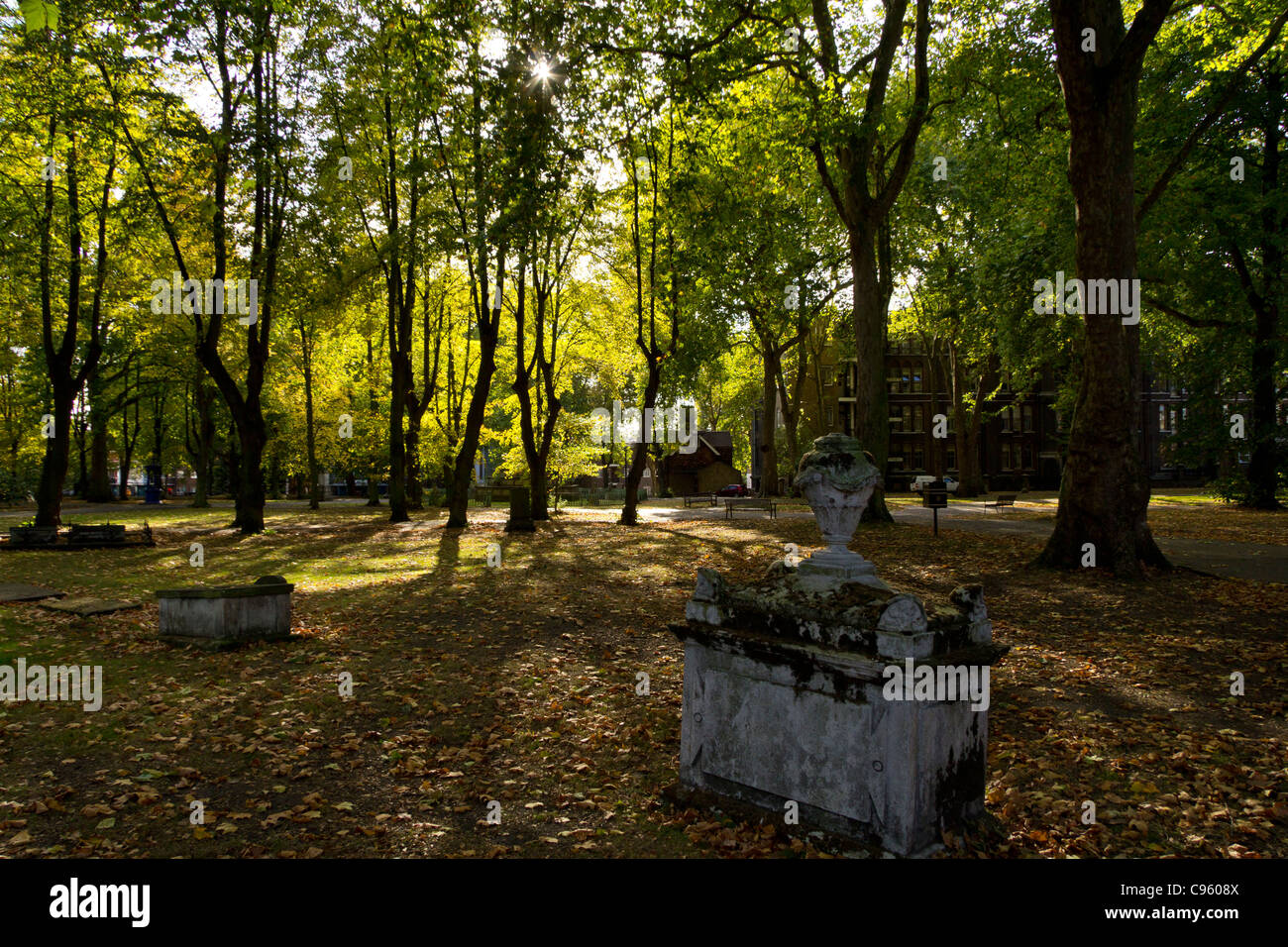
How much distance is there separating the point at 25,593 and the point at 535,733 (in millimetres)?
10363

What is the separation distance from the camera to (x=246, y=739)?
223 inches

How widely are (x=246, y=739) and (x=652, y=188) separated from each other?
22878 mm

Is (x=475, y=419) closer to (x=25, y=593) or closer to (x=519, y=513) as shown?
(x=519, y=513)

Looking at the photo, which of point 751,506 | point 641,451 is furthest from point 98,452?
point 751,506

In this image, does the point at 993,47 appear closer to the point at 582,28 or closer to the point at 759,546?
the point at 582,28

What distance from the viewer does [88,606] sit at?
10195 millimetres

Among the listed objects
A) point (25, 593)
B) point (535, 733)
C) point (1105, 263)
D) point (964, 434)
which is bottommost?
point (535, 733)

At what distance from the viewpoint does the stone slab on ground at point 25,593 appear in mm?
10919

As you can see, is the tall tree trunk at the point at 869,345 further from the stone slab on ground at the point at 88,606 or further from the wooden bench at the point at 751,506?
the stone slab on ground at the point at 88,606

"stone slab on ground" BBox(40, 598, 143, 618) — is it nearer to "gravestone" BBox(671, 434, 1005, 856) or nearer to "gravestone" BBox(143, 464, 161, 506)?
"gravestone" BBox(671, 434, 1005, 856)

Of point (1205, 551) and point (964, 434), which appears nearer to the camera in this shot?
point (1205, 551)

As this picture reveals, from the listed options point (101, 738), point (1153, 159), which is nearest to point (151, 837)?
point (101, 738)

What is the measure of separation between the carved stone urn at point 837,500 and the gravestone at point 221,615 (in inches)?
289

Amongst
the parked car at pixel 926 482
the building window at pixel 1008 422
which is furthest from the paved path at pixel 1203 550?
the building window at pixel 1008 422
